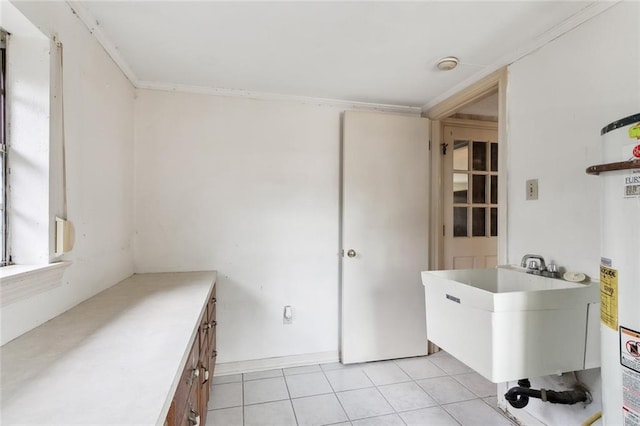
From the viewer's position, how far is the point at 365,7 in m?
1.37

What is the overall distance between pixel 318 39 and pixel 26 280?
1.66m

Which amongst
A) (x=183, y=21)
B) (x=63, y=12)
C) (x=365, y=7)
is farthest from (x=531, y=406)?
(x=63, y=12)

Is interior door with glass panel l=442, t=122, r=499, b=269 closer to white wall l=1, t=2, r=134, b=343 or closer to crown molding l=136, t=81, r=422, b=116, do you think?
crown molding l=136, t=81, r=422, b=116

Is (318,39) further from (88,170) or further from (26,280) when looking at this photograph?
(26,280)

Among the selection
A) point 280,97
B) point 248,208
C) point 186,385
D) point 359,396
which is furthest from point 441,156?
point 186,385

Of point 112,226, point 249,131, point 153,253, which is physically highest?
point 249,131

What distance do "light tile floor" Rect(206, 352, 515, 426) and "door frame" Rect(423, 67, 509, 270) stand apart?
90 centimetres

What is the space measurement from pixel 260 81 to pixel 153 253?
1486mm

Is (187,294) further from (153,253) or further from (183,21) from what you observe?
(183,21)

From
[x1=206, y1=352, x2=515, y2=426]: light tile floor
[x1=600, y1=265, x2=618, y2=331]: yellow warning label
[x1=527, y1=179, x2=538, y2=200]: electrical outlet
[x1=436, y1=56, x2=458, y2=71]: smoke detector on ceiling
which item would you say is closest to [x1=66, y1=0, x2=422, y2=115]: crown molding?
[x1=436, y1=56, x2=458, y2=71]: smoke detector on ceiling

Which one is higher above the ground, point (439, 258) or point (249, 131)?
point (249, 131)

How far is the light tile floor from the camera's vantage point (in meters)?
1.79

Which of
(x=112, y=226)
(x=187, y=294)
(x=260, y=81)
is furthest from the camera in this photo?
(x=260, y=81)

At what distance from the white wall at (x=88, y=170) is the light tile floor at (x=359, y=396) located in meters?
1.10
